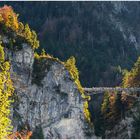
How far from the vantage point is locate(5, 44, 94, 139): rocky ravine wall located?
8531 centimetres

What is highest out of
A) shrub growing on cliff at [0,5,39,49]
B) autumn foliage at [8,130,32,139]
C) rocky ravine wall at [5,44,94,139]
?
shrub growing on cliff at [0,5,39,49]

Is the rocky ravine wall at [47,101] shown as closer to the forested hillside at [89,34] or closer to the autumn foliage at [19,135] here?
the autumn foliage at [19,135]

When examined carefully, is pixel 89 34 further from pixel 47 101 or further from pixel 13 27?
pixel 47 101

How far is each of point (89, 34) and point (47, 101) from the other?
3737 inches

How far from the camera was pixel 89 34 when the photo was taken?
182 meters

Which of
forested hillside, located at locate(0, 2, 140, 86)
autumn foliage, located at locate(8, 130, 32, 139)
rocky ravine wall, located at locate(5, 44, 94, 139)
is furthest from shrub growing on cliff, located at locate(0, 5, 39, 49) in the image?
forested hillside, located at locate(0, 2, 140, 86)

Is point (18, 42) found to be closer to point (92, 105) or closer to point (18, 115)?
point (18, 115)

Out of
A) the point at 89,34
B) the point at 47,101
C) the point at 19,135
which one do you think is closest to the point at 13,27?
the point at 47,101

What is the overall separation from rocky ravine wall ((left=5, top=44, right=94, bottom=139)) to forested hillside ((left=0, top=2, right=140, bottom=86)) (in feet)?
206

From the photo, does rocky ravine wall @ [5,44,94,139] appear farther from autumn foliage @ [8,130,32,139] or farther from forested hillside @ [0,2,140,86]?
forested hillside @ [0,2,140,86]

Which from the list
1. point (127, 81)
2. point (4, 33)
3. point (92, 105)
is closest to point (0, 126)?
point (4, 33)

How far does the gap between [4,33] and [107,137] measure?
24.4m

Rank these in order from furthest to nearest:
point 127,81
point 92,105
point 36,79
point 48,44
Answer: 1. point 48,44
2. point 92,105
3. point 127,81
4. point 36,79

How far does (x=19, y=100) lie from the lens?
277ft
